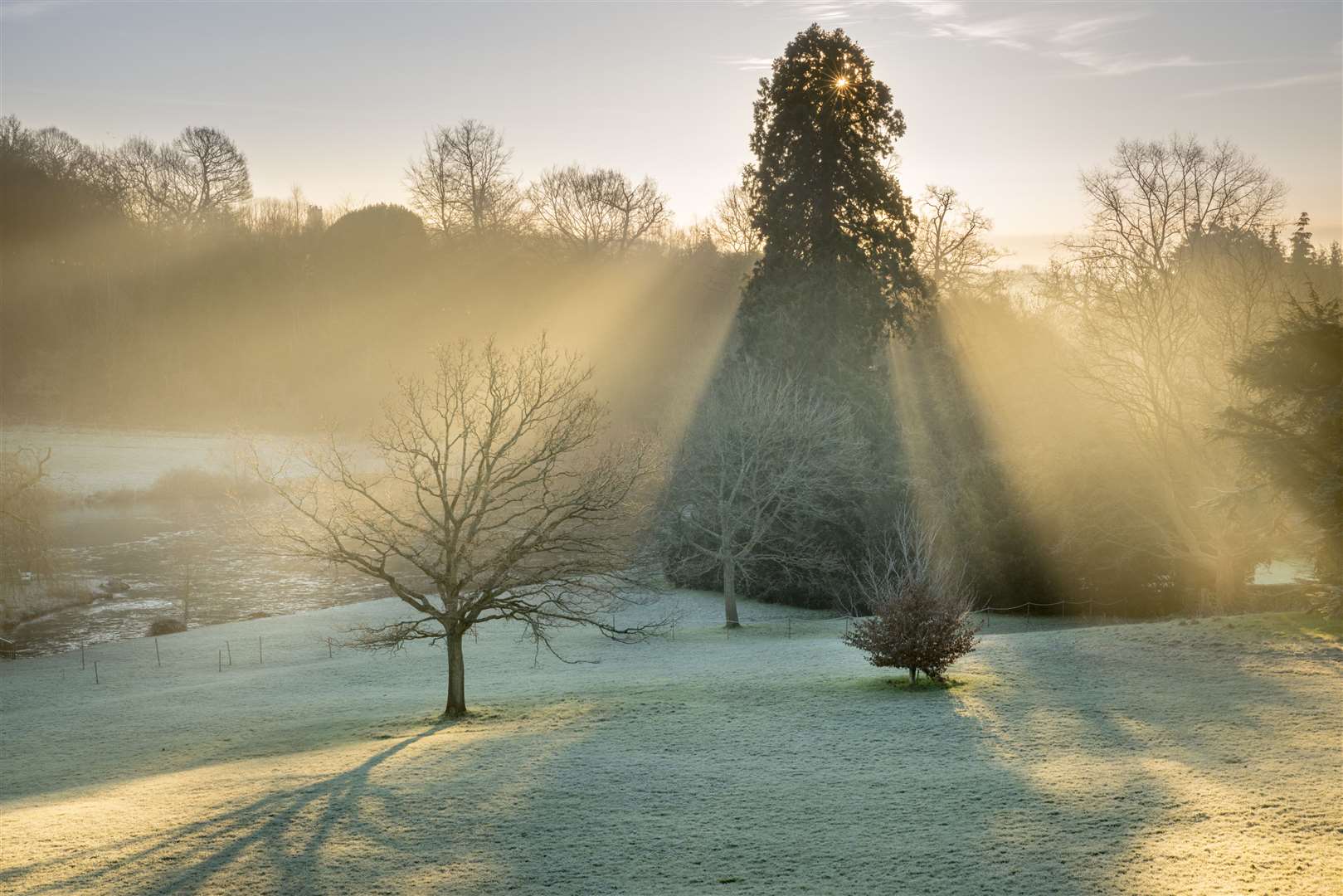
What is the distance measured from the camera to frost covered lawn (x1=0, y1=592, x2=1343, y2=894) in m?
11.1

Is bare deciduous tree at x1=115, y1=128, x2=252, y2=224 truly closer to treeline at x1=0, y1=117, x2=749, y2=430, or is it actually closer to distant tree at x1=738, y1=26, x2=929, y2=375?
treeline at x1=0, y1=117, x2=749, y2=430

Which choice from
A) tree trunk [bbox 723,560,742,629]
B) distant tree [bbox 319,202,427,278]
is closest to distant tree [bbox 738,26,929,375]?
tree trunk [bbox 723,560,742,629]

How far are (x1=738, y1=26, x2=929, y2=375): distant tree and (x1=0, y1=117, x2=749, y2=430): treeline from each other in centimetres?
1996

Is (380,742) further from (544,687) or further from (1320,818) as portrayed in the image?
(1320,818)

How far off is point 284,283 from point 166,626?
50.0m

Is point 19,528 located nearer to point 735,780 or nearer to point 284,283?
point 735,780

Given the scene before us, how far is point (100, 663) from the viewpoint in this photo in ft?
101

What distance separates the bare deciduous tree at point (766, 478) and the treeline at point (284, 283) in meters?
22.0

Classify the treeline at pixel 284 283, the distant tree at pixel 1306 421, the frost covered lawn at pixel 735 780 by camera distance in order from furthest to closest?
the treeline at pixel 284 283 → the distant tree at pixel 1306 421 → the frost covered lawn at pixel 735 780

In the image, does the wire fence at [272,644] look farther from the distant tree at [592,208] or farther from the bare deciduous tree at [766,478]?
the distant tree at [592,208]

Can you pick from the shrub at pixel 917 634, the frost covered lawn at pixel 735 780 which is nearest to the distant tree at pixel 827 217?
the frost covered lawn at pixel 735 780

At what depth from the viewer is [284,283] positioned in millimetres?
80688

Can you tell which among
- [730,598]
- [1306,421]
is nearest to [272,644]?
[730,598]

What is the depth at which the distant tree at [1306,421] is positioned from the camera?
22375 millimetres
